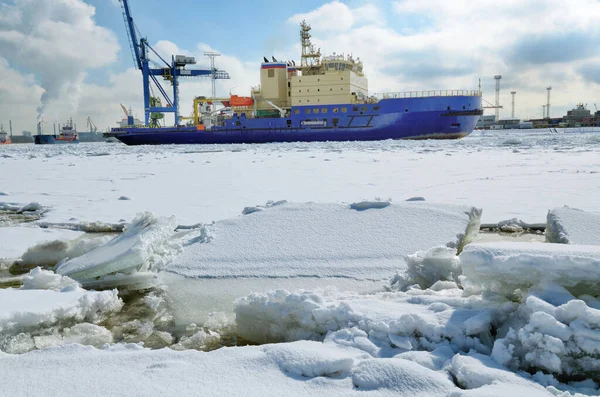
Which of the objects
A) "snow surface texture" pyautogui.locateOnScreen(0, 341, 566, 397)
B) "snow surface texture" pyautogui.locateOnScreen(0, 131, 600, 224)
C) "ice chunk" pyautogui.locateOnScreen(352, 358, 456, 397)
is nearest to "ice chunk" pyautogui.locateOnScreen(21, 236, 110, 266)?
"snow surface texture" pyautogui.locateOnScreen(0, 131, 600, 224)

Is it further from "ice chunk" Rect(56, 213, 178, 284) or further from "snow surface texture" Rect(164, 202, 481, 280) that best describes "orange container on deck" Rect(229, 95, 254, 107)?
"ice chunk" Rect(56, 213, 178, 284)

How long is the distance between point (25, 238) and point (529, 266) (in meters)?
3.94

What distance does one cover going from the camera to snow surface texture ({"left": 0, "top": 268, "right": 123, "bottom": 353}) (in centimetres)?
187

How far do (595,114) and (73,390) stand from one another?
8435 cm

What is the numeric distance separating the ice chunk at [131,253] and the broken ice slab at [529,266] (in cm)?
202

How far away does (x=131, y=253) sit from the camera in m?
2.63

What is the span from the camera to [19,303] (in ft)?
6.76

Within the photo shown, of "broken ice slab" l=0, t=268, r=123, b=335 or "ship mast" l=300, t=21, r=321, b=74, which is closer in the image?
"broken ice slab" l=0, t=268, r=123, b=335

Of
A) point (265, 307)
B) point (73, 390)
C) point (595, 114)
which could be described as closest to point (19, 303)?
point (73, 390)

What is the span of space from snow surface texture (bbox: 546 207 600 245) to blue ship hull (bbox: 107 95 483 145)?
76.2 feet

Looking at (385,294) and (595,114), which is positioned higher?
(595,114)

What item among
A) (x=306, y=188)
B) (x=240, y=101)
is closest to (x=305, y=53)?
(x=240, y=101)

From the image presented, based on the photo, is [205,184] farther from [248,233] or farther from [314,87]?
[314,87]

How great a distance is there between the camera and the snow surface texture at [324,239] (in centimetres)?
271
